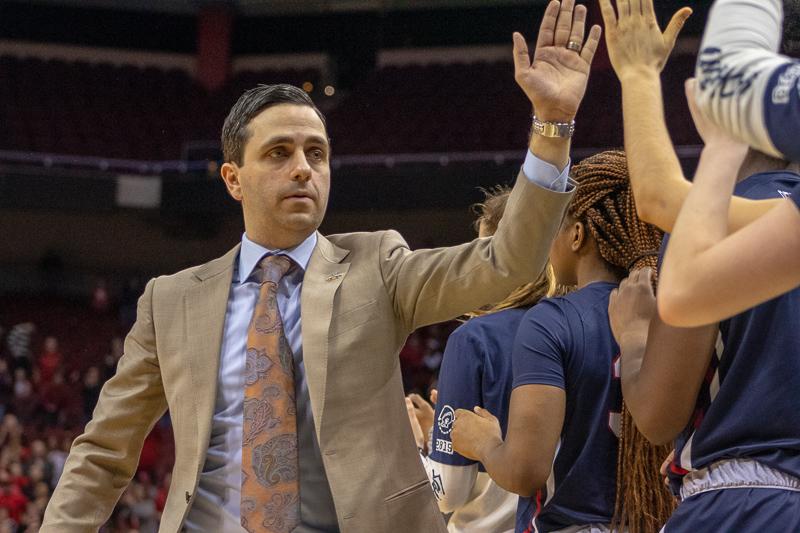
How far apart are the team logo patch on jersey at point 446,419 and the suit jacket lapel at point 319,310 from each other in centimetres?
53

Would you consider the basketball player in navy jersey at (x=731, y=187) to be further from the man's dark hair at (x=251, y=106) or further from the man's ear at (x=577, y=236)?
the man's dark hair at (x=251, y=106)

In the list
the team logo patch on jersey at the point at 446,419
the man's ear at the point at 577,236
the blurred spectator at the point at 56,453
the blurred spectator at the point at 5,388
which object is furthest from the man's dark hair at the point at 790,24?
the blurred spectator at the point at 5,388

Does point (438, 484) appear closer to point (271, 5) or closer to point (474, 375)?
point (474, 375)

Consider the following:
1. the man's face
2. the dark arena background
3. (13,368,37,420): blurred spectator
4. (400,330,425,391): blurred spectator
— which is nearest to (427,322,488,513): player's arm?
the man's face

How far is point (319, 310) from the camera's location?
7.84 ft

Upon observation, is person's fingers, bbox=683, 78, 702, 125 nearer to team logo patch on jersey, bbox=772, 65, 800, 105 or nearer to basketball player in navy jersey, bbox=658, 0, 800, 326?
basketball player in navy jersey, bbox=658, 0, 800, 326

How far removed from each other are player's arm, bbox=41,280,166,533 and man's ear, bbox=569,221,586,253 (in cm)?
98

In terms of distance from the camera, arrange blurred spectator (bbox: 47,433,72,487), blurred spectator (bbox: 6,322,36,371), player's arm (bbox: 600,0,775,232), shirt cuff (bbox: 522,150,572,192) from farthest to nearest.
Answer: blurred spectator (bbox: 6,322,36,371), blurred spectator (bbox: 47,433,72,487), shirt cuff (bbox: 522,150,572,192), player's arm (bbox: 600,0,775,232)

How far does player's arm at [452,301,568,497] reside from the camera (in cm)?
226

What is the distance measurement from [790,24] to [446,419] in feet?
4.42

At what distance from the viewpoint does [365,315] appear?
2.38 m

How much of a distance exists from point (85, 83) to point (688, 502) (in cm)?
1526

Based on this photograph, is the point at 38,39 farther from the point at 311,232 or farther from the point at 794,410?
the point at 794,410

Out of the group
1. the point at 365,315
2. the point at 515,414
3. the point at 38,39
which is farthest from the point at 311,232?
the point at 38,39
